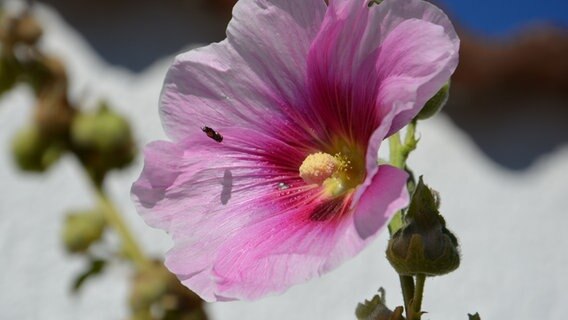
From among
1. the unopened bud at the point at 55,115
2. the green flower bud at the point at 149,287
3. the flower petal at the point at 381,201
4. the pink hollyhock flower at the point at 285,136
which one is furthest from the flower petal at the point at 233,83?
the unopened bud at the point at 55,115

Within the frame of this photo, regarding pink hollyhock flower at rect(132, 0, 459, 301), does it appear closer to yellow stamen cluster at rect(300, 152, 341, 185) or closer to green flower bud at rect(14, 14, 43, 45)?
yellow stamen cluster at rect(300, 152, 341, 185)

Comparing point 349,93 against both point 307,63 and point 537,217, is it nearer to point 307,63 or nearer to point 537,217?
point 307,63

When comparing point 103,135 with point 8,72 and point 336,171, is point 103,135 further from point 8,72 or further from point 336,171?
point 336,171

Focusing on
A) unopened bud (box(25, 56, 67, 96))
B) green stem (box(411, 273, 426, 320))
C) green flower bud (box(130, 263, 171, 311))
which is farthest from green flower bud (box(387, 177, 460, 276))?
unopened bud (box(25, 56, 67, 96))

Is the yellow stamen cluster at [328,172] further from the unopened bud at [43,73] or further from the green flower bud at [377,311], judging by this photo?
the unopened bud at [43,73]

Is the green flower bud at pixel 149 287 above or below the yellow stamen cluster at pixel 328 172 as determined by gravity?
below
